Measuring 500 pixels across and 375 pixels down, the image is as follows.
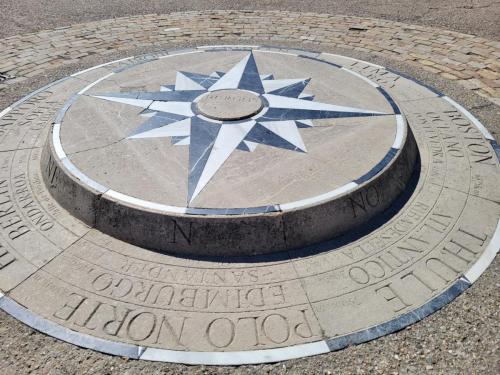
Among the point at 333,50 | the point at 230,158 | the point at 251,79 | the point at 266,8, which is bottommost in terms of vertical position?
the point at 230,158

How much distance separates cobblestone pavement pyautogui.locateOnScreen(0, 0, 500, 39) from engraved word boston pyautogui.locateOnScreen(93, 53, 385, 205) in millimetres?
5272

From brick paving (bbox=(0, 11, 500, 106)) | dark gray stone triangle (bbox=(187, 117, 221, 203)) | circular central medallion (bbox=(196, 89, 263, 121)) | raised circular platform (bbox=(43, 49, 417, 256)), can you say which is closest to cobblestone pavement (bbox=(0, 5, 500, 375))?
brick paving (bbox=(0, 11, 500, 106))

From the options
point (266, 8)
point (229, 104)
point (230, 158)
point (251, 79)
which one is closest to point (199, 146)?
point (230, 158)

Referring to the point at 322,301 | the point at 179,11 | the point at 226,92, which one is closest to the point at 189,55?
the point at 226,92

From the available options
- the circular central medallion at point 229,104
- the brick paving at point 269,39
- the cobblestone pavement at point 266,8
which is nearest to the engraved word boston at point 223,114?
the circular central medallion at point 229,104

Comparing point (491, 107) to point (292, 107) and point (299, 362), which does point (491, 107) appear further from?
point (299, 362)

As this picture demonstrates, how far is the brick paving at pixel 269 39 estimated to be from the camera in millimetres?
8281

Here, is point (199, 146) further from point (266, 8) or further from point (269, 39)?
point (266, 8)

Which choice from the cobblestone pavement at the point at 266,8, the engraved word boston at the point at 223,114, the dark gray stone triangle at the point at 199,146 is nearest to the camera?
the dark gray stone triangle at the point at 199,146

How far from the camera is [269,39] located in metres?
9.45

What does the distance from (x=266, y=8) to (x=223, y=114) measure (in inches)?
266

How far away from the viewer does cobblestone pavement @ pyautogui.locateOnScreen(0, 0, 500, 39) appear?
10438 millimetres

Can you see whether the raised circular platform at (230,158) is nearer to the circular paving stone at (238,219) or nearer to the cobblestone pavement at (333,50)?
the circular paving stone at (238,219)

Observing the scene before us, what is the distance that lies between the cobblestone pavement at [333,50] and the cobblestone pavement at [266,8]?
1.37 feet
